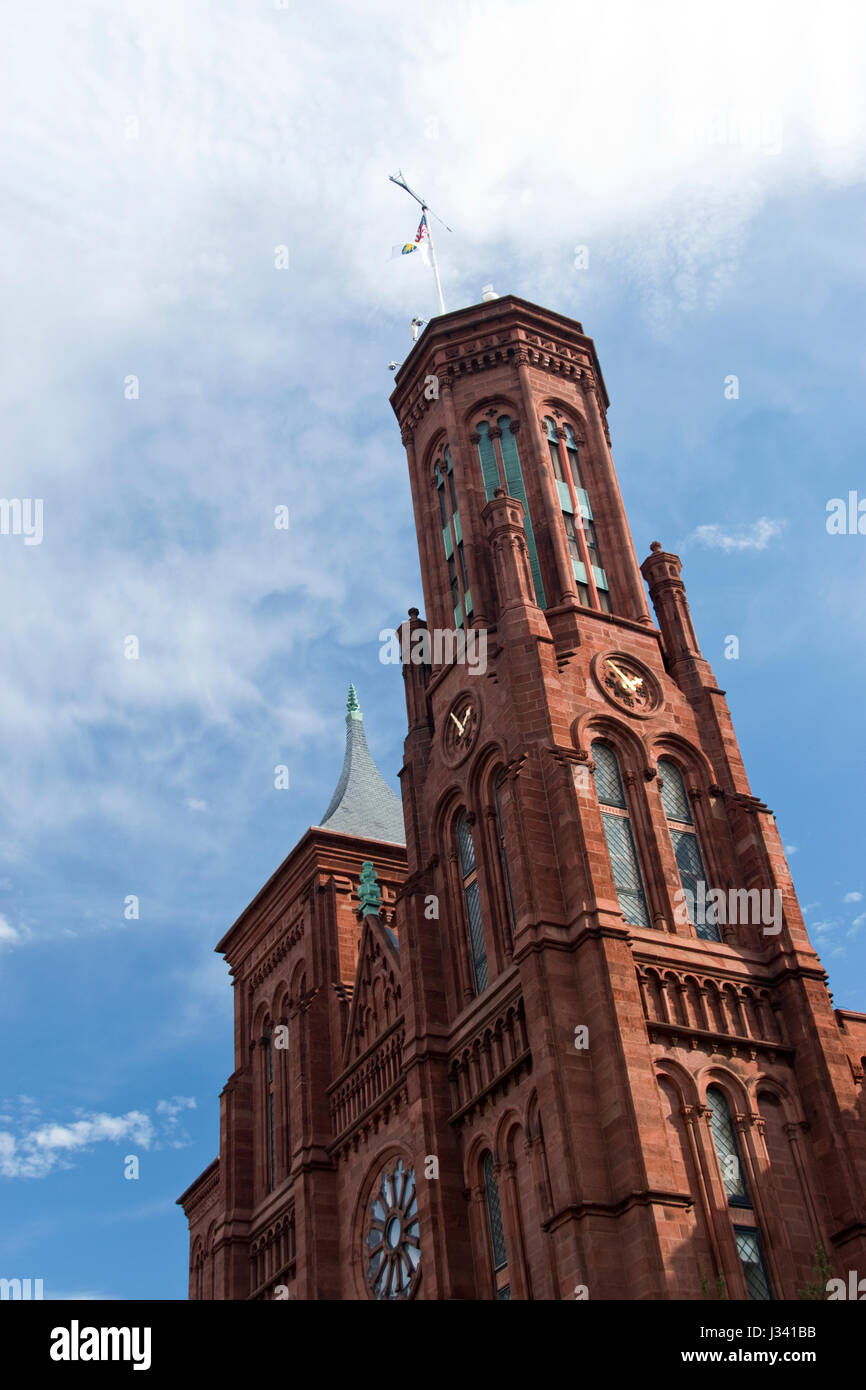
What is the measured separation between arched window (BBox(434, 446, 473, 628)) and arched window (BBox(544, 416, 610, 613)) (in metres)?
3.16

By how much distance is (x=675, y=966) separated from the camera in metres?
32.2

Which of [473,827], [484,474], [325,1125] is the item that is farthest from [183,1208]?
[484,474]

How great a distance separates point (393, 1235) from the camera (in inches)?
1459

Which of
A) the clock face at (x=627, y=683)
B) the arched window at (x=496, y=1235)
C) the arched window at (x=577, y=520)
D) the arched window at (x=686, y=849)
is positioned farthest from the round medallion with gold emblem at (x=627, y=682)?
the arched window at (x=496, y=1235)

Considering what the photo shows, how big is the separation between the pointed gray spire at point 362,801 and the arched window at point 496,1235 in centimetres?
1809

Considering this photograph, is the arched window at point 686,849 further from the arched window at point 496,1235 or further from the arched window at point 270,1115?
the arched window at point 270,1115

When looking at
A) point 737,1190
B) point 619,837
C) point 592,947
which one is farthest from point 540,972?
point 737,1190

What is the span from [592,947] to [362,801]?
2526 cm

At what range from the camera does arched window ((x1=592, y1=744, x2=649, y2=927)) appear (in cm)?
3394

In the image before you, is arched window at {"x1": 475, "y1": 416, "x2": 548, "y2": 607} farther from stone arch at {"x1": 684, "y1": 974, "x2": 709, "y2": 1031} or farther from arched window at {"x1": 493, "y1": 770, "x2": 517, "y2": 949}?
stone arch at {"x1": 684, "y1": 974, "x2": 709, "y2": 1031}

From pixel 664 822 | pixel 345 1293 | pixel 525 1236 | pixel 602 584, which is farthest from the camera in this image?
pixel 602 584
